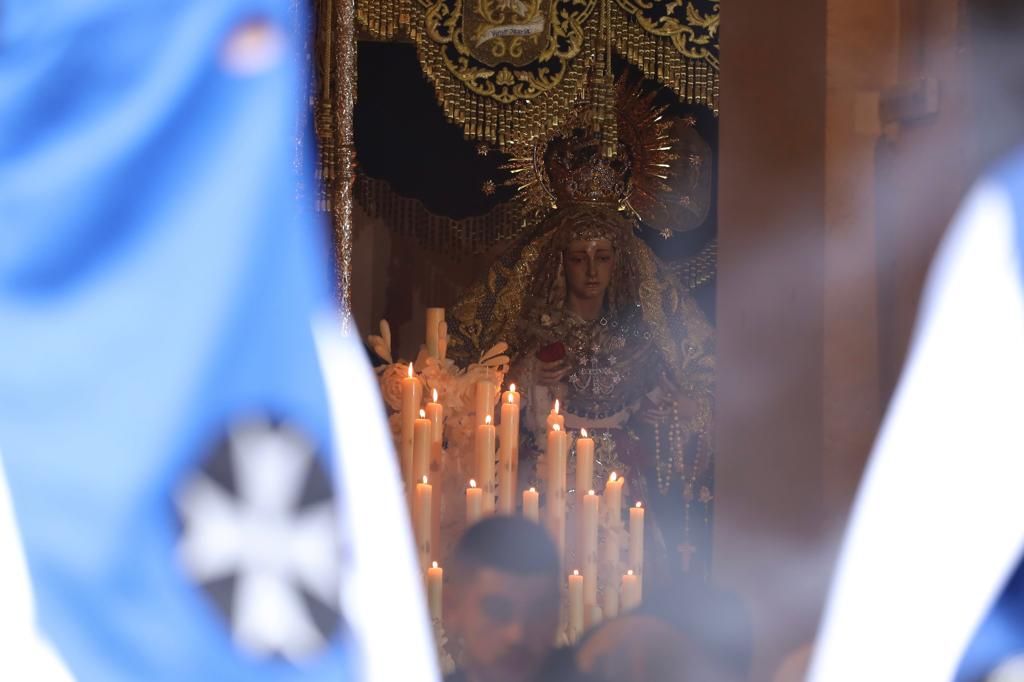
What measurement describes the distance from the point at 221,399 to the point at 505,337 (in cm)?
573

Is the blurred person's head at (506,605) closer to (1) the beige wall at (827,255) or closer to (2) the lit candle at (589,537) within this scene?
(1) the beige wall at (827,255)

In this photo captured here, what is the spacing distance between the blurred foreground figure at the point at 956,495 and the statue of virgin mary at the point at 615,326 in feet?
17.7

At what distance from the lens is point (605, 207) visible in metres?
6.39

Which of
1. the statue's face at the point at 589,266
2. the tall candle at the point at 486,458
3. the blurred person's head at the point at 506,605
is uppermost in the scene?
the blurred person's head at the point at 506,605

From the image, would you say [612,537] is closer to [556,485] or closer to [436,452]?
[556,485]

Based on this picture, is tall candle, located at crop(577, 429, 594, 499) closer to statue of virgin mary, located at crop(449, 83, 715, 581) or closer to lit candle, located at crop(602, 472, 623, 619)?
lit candle, located at crop(602, 472, 623, 619)

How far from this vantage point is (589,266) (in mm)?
6355

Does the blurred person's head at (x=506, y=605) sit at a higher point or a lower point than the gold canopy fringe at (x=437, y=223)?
higher

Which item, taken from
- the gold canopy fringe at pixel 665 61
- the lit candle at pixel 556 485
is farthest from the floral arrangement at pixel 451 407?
the gold canopy fringe at pixel 665 61

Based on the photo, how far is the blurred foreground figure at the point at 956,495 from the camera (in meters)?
0.77

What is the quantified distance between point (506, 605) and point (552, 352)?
4.64 meters

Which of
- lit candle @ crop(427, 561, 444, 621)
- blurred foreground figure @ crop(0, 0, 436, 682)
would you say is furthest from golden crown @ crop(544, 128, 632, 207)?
blurred foreground figure @ crop(0, 0, 436, 682)

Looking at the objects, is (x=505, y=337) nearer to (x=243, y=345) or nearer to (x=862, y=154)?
→ (x=862, y=154)

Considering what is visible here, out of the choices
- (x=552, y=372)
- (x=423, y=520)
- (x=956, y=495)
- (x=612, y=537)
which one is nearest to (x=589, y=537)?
(x=612, y=537)
